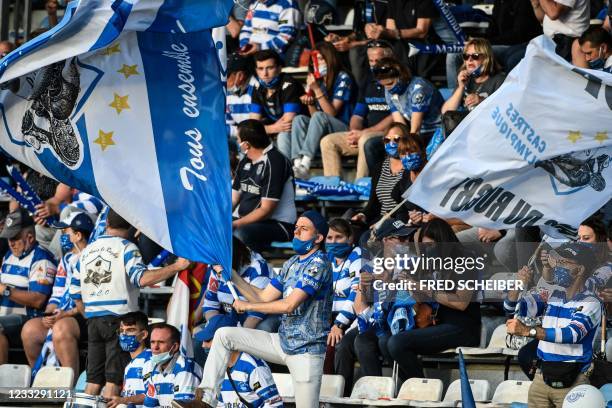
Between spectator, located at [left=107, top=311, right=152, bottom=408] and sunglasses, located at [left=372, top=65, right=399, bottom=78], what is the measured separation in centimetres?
353

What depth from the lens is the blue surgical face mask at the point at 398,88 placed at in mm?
13656

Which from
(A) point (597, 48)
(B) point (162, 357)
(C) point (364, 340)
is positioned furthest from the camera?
(A) point (597, 48)

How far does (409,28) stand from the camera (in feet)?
48.5

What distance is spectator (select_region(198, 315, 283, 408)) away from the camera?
411 inches

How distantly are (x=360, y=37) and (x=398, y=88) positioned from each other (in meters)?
2.15

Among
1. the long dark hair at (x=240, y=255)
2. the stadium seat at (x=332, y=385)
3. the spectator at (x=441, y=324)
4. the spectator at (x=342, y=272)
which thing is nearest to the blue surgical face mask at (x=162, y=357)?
the long dark hair at (x=240, y=255)

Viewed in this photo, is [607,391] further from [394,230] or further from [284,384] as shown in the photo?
[284,384]

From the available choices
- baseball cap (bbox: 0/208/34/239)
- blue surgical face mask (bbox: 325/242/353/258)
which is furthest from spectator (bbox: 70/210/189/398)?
baseball cap (bbox: 0/208/34/239)

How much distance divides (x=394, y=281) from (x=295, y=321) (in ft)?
4.22

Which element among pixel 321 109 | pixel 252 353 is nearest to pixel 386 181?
pixel 321 109

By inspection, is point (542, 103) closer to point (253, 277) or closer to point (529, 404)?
point (529, 404)

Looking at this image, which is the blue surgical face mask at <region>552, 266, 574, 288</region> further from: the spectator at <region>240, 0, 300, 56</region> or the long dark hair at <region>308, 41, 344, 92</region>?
the spectator at <region>240, 0, 300, 56</region>

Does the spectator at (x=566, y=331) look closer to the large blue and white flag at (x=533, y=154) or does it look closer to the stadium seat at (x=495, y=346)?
the large blue and white flag at (x=533, y=154)

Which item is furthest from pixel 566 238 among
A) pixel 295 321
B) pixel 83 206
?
pixel 83 206
